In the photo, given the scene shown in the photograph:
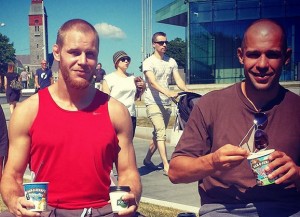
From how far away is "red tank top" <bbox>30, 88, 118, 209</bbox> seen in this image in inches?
120

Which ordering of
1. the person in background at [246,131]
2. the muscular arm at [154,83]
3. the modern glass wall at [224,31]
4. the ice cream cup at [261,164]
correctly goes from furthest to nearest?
the modern glass wall at [224,31] < the muscular arm at [154,83] < the person in background at [246,131] < the ice cream cup at [261,164]

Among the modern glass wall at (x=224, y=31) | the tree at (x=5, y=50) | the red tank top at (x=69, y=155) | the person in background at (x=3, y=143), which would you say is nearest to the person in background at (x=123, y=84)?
the person in background at (x=3, y=143)

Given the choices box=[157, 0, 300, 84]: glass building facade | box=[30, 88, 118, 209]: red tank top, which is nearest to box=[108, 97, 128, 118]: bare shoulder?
box=[30, 88, 118, 209]: red tank top

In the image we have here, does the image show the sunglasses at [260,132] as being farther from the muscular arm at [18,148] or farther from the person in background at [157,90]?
the person in background at [157,90]

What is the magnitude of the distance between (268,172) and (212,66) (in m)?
46.4

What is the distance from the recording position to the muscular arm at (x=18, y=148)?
3051mm

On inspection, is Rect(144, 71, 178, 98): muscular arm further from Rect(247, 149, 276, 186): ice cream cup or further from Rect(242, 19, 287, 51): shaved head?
Rect(247, 149, 276, 186): ice cream cup

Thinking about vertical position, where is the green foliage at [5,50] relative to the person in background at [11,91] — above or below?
above

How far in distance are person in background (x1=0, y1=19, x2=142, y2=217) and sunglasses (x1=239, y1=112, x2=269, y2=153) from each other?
882 millimetres

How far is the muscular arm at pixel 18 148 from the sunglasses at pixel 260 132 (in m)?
1.44

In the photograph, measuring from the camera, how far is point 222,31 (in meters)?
47.6

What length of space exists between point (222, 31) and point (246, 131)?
4600 cm

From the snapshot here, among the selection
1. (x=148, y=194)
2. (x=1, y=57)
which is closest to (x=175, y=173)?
(x=148, y=194)

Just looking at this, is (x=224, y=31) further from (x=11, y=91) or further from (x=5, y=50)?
(x=5, y=50)
